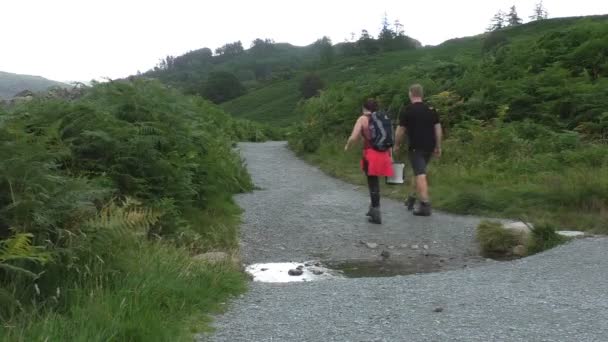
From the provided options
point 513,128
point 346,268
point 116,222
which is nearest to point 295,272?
point 346,268

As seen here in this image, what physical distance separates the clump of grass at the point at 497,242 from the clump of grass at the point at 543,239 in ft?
0.78

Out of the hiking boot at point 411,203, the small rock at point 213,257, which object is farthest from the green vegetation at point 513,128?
the small rock at point 213,257

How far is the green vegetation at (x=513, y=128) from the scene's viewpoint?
9.75m

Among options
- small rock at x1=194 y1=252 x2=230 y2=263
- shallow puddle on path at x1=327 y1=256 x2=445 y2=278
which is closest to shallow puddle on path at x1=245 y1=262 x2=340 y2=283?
shallow puddle on path at x1=327 y1=256 x2=445 y2=278

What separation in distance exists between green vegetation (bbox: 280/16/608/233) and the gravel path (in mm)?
1139

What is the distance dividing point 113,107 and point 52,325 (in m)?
5.06

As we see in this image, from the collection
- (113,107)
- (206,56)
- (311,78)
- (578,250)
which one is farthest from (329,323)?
(206,56)

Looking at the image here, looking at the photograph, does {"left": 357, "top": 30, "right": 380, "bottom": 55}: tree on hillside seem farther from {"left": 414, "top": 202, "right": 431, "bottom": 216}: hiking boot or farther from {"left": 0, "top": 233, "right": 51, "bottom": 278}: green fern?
{"left": 0, "top": 233, "right": 51, "bottom": 278}: green fern

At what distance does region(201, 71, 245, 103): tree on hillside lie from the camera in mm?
107875

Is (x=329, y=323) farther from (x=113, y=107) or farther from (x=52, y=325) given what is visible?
(x=113, y=107)

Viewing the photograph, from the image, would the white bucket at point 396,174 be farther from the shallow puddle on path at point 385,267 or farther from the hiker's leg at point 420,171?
the shallow puddle on path at point 385,267

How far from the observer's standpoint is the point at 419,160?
10188mm

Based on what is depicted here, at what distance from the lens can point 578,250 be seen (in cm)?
722

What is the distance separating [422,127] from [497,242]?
8.90 ft
